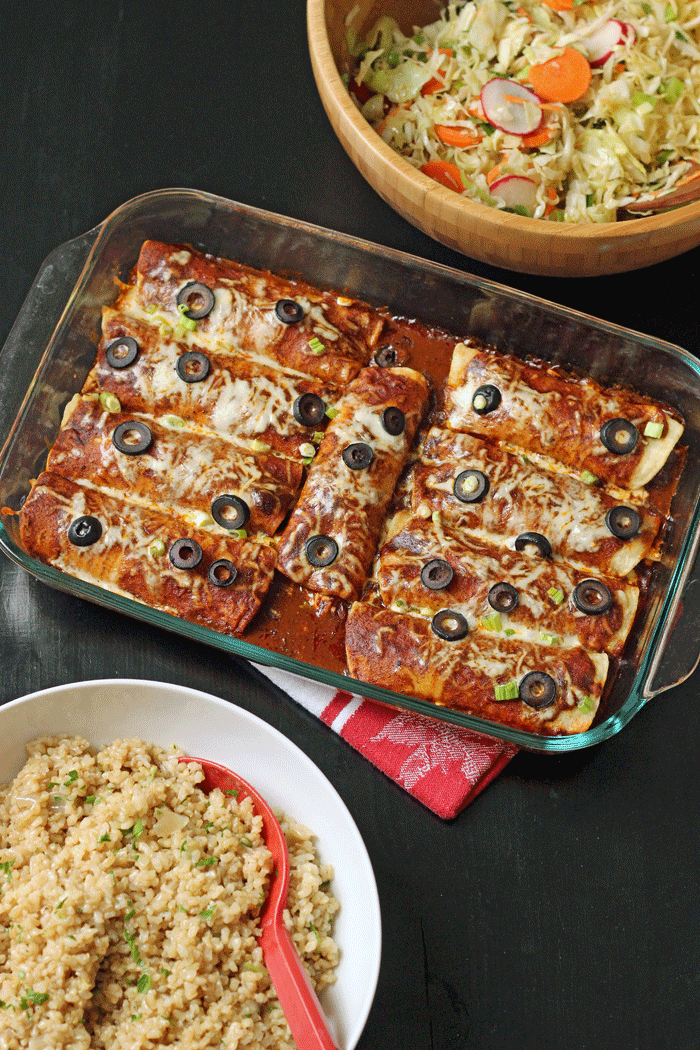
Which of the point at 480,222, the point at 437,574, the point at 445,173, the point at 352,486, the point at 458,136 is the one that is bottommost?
the point at 437,574

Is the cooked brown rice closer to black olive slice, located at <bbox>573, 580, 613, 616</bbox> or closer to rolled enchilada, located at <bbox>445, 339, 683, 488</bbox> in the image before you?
black olive slice, located at <bbox>573, 580, 613, 616</bbox>

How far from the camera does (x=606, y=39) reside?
3.66m

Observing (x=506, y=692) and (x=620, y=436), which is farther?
(x=620, y=436)

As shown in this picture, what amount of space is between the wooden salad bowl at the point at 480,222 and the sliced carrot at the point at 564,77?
0.60 m

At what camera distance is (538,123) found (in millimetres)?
3604

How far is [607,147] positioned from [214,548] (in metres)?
2.15

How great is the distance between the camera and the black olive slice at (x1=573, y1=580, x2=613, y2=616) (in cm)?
352

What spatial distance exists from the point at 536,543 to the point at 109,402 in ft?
5.80

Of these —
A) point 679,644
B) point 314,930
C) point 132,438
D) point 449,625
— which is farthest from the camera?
point 132,438

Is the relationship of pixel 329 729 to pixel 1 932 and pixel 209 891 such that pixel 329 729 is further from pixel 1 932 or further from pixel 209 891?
pixel 1 932

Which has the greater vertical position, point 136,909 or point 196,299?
point 196,299

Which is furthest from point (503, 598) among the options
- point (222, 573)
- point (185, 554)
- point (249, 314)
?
point (249, 314)

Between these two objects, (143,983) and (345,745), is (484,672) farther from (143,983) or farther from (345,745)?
(143,983)

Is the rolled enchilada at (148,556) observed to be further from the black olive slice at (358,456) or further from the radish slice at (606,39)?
the radish slice at (606,39)
